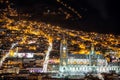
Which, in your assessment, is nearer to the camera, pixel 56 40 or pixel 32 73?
pixel 32 73

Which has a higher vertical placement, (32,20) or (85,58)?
(32,20)

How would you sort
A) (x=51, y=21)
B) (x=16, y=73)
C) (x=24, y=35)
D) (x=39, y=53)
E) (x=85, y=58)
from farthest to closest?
(x=51, y=21), (x=85, y=58), (x=24, y=35), (x=39, y=53), (x=16, y=73)

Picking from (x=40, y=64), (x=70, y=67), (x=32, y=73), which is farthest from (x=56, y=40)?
(x=32, y=73)

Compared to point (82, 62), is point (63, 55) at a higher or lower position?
higher

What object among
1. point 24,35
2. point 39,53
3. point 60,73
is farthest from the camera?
point 24,35

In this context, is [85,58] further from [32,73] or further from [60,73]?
[32,73]

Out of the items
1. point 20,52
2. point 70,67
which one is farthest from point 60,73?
point 70,67

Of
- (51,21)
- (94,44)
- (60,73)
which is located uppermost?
(51,21)

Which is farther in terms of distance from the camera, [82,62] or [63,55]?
[82,62]
